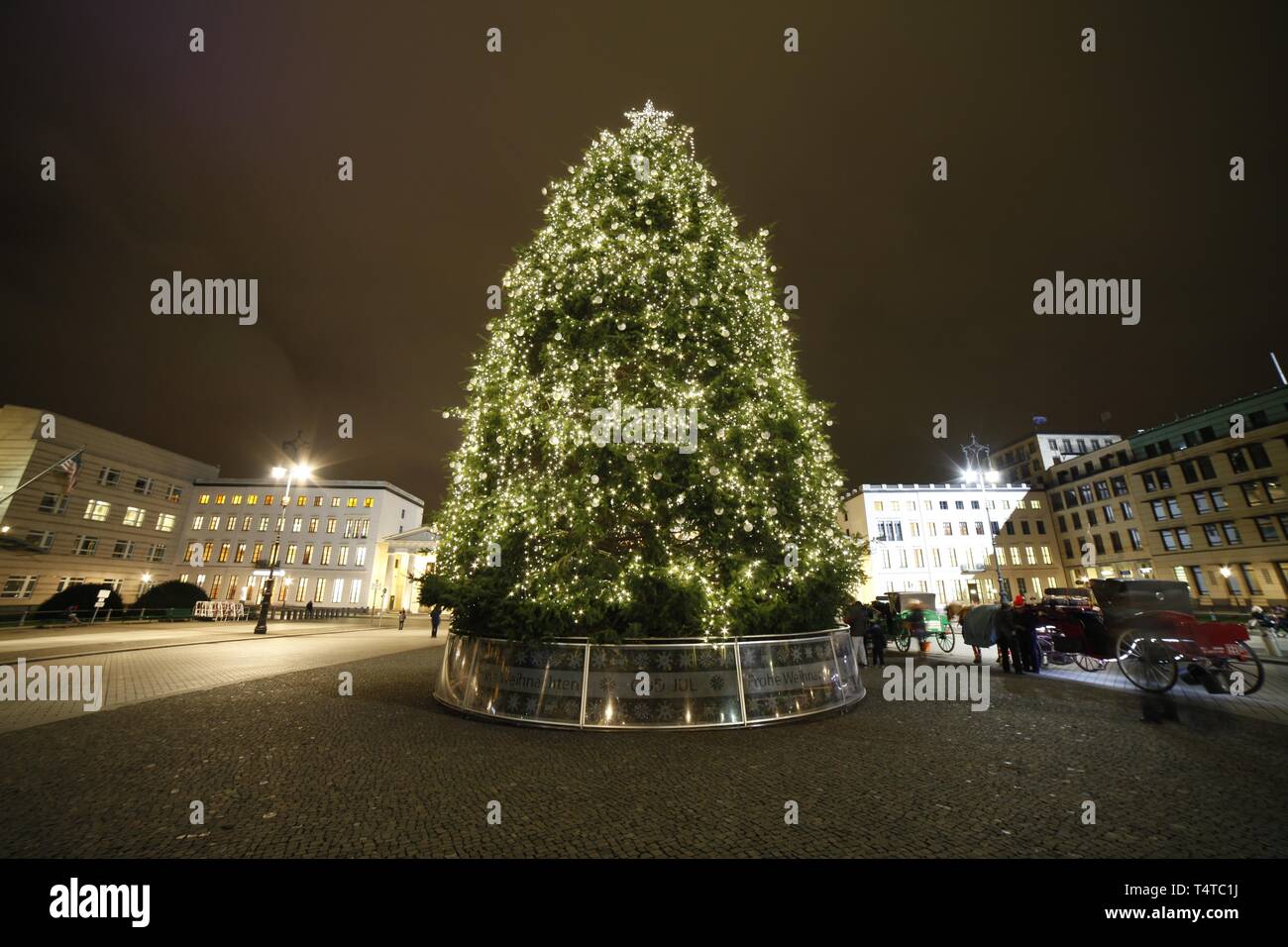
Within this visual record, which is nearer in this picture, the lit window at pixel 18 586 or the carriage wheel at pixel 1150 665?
the carriage wheel at pixel 1150 665

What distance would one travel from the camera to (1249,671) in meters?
9.92

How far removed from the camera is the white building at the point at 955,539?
7275 cm

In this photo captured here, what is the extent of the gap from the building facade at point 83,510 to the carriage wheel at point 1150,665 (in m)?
71.6

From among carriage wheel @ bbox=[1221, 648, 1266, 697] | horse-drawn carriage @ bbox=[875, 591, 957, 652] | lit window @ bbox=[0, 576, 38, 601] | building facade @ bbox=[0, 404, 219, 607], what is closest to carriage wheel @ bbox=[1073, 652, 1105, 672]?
carriage wheel @ bbox=[1221, 648, 1266, 697]

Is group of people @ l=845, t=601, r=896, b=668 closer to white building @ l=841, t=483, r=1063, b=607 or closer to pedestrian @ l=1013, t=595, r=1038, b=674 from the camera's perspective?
pedestrian @ l=1013, t=595, r=1038, b=674

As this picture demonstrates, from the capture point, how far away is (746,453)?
31.0 ft

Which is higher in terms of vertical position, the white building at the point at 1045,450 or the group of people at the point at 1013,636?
the white building at the point at 1045,450

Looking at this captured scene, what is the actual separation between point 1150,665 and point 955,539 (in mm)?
74115

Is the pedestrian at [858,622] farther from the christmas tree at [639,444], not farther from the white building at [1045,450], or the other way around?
the white building at [1045,450]

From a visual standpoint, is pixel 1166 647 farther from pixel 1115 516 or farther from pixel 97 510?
pixel 97 510

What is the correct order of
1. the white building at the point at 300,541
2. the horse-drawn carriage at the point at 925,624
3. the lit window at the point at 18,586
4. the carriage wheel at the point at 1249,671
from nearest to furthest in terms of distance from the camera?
the carriage wheel at the point at 1249,671
the horse-drawn carriage at the point at 925,624
the lit window at the point at 18,586
the white building at the point at 300,541

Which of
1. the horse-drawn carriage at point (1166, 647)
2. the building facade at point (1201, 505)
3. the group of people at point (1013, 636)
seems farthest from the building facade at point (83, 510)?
the building facade at point (1201, 505)
